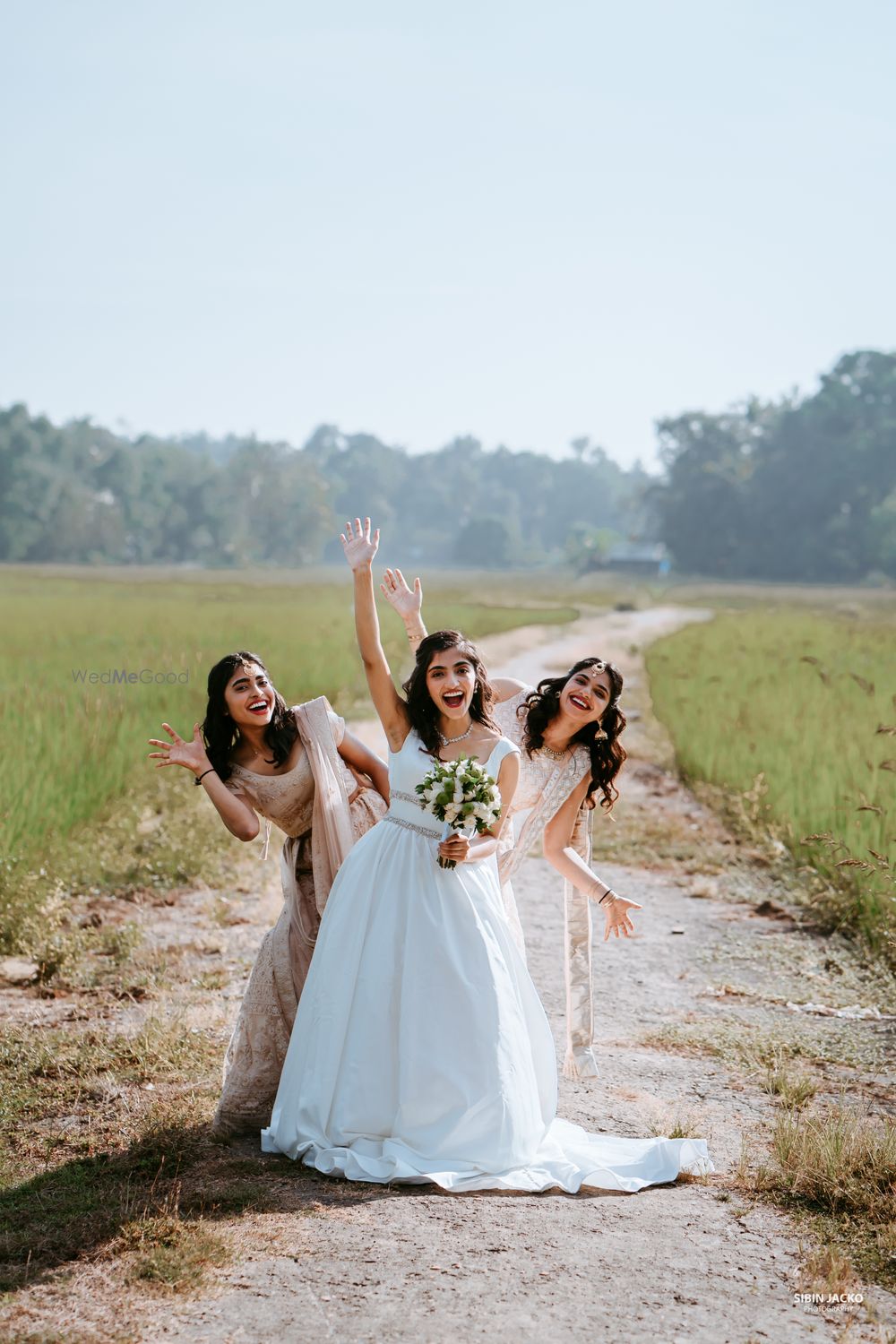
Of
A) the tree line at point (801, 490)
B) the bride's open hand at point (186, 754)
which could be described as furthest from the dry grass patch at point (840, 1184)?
the tree line at point (801, 490)

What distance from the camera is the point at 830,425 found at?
75.9 meters

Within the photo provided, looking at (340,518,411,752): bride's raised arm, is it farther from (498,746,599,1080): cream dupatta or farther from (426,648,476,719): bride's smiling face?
(498,746,599,1080): cream dupatta

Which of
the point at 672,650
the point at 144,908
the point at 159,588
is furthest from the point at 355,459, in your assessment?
the point at 144,908

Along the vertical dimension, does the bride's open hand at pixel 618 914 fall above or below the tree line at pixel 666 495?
below

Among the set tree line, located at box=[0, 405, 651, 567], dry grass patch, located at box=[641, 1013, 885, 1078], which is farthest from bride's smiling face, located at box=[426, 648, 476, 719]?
tree line, located at box=[0, 405, 651, 567]

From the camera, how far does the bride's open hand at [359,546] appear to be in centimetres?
458

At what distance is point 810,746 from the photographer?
1084 cm

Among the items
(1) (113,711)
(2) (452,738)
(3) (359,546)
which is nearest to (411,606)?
(3) (359,546)

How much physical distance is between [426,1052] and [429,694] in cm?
110

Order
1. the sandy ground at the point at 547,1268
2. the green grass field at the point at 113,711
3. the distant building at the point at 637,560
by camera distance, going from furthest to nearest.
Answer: the distant building at the point at 637,560, the green grass field at the point at 113,711, the sandy ground at the point at 547,1268

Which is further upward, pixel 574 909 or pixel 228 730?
pixel 228 730

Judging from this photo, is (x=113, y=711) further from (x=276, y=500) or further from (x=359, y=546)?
(x=276, y=500)

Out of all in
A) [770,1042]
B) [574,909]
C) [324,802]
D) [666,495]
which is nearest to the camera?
[324,802]

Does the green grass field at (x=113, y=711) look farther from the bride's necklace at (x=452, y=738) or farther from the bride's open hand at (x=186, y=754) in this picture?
the bride's necklace at (x=452, y=738)
